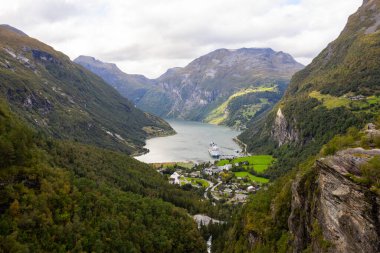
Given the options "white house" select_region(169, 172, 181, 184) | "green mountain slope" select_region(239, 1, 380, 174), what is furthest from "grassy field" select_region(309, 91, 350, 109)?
"white house" select_region(169, 172, 181, 184)

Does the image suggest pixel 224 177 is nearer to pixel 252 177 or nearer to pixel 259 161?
pixel 252 177

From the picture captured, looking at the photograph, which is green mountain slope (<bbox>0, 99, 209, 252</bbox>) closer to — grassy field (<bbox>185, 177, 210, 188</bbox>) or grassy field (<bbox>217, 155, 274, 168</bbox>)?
grassy field (<bbox>185, 177, 210, 188</bbox>)

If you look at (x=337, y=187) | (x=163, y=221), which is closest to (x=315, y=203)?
(x=337, y=187)

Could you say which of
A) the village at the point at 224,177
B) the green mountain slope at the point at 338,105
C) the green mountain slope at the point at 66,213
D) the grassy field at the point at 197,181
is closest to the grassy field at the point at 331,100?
the green mountain slope at the point at 338,105

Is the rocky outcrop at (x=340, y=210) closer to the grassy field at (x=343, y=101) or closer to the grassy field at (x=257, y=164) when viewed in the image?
the grassy field at (x=257, y=164)

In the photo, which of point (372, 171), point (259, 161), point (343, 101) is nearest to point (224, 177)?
point (259, 161)

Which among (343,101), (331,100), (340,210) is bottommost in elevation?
(340,210)

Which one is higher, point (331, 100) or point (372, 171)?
point (331, 100)
